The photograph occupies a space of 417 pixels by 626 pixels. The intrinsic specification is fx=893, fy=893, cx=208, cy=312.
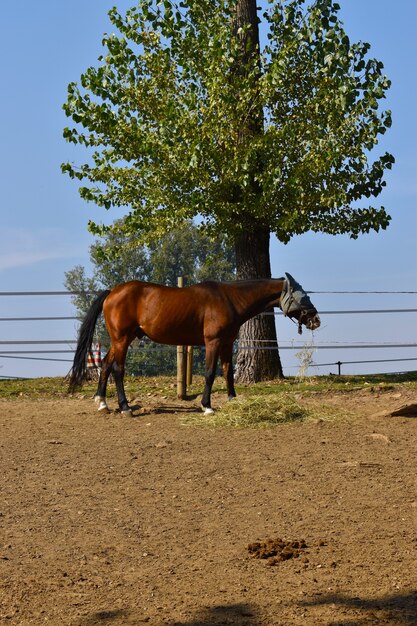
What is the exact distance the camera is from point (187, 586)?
21.3 feet

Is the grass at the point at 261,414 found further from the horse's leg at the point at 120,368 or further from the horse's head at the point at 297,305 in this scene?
the horse's head at the point at 297,305

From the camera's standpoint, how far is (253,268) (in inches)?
766

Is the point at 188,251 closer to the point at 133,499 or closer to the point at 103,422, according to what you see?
the point at 103,422

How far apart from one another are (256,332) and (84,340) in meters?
5.73

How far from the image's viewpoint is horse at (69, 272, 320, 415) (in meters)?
14.2

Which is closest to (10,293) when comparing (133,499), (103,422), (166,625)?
(103,422)

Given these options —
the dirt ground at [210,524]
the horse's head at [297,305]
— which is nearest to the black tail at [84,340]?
the dirt ground at [210,524]

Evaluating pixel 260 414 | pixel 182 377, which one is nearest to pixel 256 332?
pixel 182 377

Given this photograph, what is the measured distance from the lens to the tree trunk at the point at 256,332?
19453 mm

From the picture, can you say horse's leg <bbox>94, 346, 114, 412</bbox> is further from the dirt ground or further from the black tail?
the dirt ground

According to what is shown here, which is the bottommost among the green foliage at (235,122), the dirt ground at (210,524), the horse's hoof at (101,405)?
the dirt ground at (210,524)

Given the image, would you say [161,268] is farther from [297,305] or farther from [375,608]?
[375,608]

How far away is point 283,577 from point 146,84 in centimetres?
1425

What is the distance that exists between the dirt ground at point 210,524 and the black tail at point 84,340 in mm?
2123
